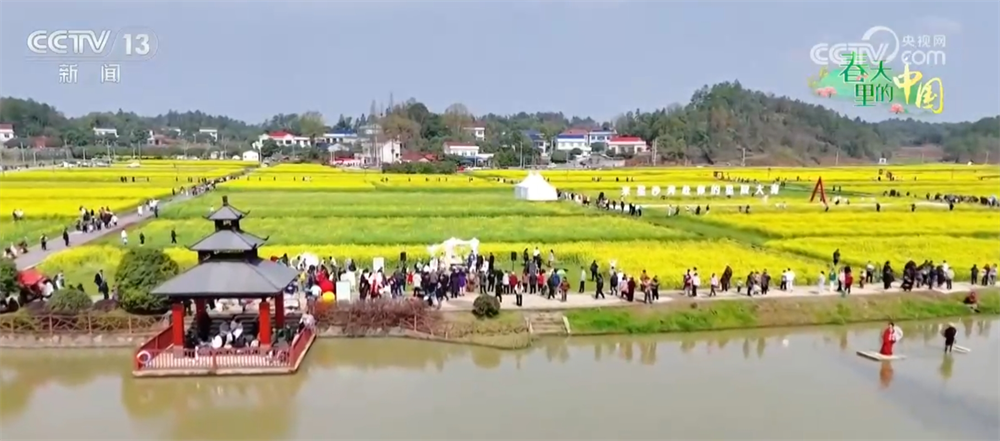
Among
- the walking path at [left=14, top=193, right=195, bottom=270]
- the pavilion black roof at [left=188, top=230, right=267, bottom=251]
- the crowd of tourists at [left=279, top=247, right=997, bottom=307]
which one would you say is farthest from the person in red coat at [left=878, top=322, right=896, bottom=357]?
the walking path at [left=14, top=193, right=195, bottom=270]

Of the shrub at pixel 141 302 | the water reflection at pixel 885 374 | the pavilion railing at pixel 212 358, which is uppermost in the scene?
the shrub at pixel 141 302

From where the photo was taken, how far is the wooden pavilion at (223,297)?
651 inches

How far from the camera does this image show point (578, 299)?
22031 millimetres

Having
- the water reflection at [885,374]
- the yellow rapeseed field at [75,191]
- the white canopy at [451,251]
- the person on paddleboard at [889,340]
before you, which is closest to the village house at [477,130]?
the yellow rapeseed field at [75,191]

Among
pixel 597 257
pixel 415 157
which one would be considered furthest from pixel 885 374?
pixel 415 157

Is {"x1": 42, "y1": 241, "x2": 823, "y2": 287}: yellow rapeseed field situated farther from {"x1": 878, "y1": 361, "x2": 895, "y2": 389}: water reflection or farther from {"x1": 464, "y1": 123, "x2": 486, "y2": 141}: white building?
{"x1": 464, "y1": 123, "x2": 486, "y2": 141}: white building

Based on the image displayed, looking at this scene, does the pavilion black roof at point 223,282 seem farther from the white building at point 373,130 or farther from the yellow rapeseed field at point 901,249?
the white building at point 373,130

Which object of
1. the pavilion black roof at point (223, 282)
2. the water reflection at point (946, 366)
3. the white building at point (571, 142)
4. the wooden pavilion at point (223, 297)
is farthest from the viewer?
the white building at point (571, 142)

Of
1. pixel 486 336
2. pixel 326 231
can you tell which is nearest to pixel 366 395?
pixel 486 336

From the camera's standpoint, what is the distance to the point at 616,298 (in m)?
22.2

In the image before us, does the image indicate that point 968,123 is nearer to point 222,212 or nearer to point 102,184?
point 102,184

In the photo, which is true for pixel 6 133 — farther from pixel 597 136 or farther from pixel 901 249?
pixel 901 249

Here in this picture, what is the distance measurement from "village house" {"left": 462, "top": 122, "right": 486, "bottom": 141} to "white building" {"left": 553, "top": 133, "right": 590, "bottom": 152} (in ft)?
46.8

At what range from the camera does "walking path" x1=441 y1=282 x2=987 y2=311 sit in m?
21.2
